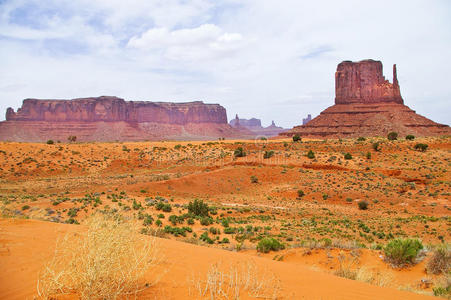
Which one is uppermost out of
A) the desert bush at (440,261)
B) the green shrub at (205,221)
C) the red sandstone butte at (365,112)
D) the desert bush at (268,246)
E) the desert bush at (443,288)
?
the red sandstone butte at (365,112)

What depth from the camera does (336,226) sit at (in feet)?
58.1

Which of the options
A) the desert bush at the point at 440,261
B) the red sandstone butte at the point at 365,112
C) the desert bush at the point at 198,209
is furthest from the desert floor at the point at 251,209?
the red sandstone butte at the point at 365,112

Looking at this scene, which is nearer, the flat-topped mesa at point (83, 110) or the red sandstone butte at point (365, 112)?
the red sandstone butte at point (365, 112)

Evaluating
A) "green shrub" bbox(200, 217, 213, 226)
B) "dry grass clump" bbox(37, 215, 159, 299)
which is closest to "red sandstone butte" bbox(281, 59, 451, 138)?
"green shrub" bbox(200, 217, 213, 226)

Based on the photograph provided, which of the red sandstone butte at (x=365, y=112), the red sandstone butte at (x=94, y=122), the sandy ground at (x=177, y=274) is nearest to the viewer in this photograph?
the sandy ground at (x=177, y=274)

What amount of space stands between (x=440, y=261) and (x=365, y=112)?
96.7m

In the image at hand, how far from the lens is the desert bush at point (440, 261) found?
8.72 meters

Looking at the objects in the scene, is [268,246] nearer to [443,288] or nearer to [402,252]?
[402,252]

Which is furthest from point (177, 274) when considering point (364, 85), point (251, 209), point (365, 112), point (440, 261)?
point (364, 85)

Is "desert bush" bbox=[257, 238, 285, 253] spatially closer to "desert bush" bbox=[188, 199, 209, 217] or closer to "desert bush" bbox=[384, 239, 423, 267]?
"desert bush" bbox=[384, 239, 423, 267]

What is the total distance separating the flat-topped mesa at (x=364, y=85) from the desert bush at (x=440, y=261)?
10465 centimetres

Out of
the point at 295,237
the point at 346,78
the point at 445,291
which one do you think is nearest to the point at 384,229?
the point at 295,237

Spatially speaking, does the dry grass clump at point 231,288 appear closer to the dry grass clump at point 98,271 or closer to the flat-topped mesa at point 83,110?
the dry grass clump at point 98,271

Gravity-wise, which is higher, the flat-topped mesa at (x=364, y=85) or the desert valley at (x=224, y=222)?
the flat-topped mesa at (x=364, y=85)
